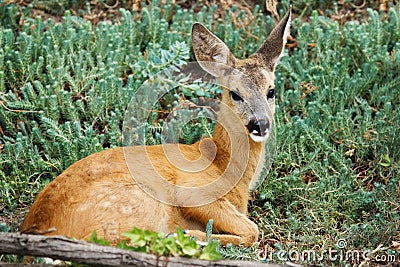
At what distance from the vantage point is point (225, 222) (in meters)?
5.42

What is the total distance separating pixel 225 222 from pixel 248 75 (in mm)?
1141

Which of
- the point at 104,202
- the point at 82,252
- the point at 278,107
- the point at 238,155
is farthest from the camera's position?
the point at 278,107

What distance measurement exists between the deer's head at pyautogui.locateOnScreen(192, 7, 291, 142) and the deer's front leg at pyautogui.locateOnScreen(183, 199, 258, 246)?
569 mm

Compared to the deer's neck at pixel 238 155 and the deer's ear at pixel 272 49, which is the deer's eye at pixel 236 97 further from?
the deer's ear at pixel 272 49

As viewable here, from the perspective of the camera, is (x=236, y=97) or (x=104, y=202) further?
(x=236, y=97)

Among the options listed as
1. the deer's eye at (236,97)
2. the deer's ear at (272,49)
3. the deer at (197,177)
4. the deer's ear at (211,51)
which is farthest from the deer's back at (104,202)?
the deer's ear at (272,49)

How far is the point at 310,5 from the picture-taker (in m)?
8.38

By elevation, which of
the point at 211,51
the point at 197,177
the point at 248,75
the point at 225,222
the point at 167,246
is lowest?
the point at 225,222

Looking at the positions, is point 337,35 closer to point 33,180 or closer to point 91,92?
point 91,92

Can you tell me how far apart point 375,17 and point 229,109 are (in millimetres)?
2791

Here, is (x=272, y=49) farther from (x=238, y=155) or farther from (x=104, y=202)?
(x=104, y=202)

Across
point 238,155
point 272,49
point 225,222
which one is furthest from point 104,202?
point 272,49

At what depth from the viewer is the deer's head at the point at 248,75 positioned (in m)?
5.55

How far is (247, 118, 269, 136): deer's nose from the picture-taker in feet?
18.0
